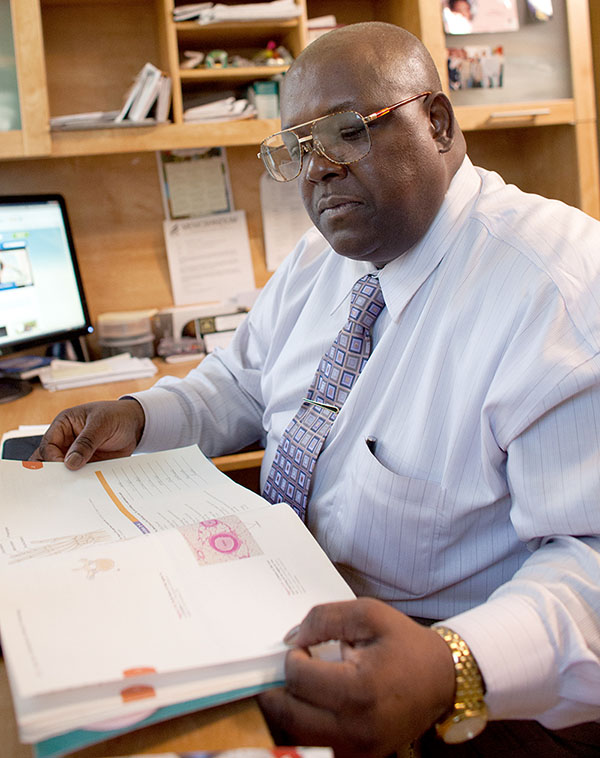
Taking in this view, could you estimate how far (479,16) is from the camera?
1.97 m

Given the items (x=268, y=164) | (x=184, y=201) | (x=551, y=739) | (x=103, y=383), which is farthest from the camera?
(x=184, y=201)

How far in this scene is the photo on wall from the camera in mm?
1955

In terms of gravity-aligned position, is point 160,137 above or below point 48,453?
above

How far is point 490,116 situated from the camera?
1991mm

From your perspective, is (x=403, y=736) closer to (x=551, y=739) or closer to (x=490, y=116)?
(x=551, y=739)

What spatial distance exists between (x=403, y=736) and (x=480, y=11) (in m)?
1.91

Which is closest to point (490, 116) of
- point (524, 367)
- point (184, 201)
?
point (184, 201)

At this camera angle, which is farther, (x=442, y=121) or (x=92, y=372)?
(x=92, y=372)

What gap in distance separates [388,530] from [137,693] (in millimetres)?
464

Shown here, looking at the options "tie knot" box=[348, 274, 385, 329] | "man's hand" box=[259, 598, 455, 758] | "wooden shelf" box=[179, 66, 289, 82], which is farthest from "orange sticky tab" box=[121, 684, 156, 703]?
"wooden shelf" box=[179, 66, 289, 82]

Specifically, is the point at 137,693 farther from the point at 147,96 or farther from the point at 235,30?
the point at 235,30

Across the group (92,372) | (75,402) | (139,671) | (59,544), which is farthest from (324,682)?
(92,372)

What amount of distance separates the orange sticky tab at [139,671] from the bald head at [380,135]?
0.67m

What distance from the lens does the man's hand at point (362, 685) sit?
59cm
